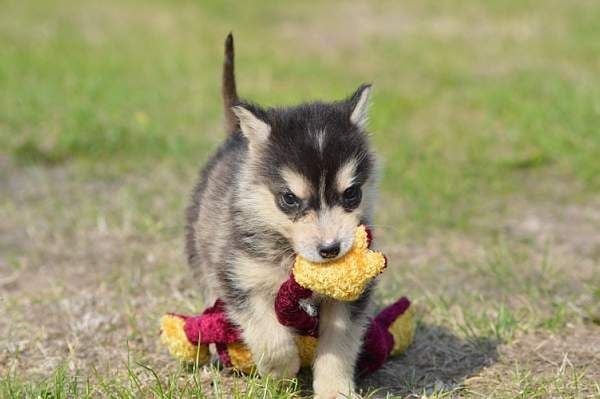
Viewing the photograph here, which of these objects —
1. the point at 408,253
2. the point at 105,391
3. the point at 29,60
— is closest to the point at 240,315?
the point at 105,391

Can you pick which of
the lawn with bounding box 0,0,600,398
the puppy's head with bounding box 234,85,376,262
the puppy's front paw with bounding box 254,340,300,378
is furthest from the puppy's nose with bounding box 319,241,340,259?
the lawn with bounding box 0,0,600,398

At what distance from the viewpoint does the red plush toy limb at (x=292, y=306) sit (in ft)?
14.4

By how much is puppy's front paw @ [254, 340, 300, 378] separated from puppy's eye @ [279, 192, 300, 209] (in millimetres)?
671

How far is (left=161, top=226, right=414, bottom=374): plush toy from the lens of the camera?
423cm

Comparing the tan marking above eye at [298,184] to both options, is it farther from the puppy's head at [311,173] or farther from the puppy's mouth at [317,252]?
the puppy's mouth at [317,252]

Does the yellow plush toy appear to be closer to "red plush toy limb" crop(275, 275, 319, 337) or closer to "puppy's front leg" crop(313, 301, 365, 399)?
"red plush toy limb" crop(275, 275, 319, 337)

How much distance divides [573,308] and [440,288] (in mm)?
949

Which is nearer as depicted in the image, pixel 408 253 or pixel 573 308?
pixel 573 308

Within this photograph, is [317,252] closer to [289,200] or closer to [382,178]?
[289,200]

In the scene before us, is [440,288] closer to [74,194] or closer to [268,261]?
[268,261]

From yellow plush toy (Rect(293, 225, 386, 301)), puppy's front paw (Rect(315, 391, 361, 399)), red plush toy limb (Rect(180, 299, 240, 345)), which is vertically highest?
yellow plush toy (Rect(293, 225, 386, 301))

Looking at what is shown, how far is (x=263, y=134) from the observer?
14.9 feet

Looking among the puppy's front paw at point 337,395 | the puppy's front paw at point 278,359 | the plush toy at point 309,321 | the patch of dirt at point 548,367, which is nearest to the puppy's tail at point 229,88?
the plush toy at point 309,321

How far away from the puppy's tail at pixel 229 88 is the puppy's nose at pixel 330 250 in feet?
5.48
